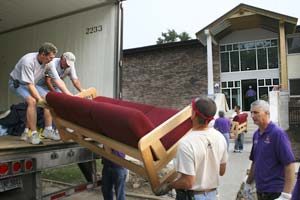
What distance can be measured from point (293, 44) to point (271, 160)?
22951mm

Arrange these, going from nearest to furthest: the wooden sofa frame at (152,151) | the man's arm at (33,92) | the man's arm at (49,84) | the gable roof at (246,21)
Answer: the wooden sofa frame at (152,151) < the man's arm at (33,92) < the man's arm at (49,84) < the gable roof at (246,21)

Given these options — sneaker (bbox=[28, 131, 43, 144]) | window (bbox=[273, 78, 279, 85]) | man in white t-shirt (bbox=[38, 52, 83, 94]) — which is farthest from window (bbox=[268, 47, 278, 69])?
sneaker (bbox=[28, 131, 43, 144])

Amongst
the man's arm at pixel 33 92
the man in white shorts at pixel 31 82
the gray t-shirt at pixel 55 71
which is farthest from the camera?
the gray t-shirt at pixel 55 71

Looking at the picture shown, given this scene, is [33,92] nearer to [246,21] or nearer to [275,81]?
[246,21]

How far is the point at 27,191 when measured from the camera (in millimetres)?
3365

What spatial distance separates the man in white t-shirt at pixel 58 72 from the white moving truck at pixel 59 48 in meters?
0.88

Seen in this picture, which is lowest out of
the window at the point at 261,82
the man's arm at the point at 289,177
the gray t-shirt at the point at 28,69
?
the man's arm at the point at 289,177

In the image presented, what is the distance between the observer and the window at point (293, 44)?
23672 mm

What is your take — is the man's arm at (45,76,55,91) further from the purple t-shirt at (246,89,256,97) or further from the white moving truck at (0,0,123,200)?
the purple t-shirt at (246,89,256,97)

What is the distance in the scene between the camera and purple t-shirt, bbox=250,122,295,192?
302cm

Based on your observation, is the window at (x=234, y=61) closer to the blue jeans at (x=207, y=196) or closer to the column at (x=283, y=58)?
the column at (x=283, y=58)

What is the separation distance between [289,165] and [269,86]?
22125mm

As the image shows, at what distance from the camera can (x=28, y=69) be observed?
4230 mm

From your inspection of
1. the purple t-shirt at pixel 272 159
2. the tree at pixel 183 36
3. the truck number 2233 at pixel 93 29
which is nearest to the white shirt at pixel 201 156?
the purple t-shirt at pixel 272 159
